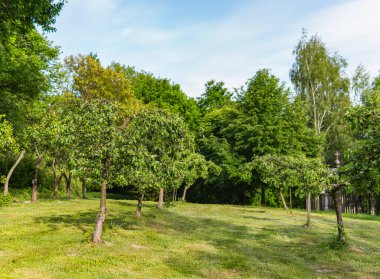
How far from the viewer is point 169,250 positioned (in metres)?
14.5

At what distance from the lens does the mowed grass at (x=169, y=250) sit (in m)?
11.3

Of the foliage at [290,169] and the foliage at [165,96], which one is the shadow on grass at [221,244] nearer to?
the foliage at [290,169]

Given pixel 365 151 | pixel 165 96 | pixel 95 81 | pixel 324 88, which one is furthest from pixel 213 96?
pixel 365 151

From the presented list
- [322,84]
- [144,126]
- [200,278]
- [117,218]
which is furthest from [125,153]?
[322,84]

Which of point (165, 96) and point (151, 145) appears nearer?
point (151, 145)

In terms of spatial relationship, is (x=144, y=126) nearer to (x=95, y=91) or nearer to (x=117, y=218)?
(x=117, y=218)

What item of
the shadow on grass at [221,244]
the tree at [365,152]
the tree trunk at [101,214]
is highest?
the tree at [365,152]

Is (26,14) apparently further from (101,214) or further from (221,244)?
(221,244)

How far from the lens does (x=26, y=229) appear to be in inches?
647

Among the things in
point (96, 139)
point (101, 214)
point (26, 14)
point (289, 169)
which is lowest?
point (101, 214)

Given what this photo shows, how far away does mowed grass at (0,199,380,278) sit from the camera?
11305mm

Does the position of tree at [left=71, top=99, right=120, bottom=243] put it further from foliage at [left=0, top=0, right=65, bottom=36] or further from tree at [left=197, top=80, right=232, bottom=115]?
tree at [left=197, top=80, right=232, bottom=115]

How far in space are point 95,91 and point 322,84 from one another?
32927 mm

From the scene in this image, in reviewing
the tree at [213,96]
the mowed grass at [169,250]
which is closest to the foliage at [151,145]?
the mowed grass at [169,250]
